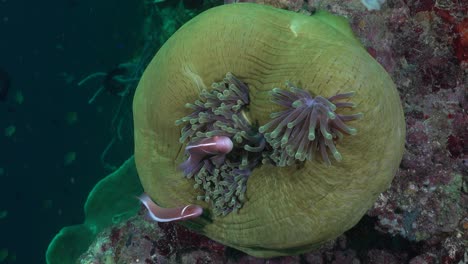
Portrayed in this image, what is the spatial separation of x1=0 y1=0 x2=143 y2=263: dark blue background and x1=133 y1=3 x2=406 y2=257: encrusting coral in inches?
164

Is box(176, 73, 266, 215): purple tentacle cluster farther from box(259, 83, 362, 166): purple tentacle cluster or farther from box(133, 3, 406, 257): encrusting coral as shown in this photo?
box(259, 83, 362, 166): purple tentacle cluster

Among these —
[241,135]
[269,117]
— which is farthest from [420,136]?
[241,135]

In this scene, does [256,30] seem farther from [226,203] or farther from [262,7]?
[226,203]

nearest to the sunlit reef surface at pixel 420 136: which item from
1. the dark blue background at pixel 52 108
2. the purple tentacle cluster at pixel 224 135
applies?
the purple tentacle cluster at pixel 224 135

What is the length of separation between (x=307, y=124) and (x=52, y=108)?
8.25 m

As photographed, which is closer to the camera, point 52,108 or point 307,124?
point 307,124

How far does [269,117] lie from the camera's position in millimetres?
1925

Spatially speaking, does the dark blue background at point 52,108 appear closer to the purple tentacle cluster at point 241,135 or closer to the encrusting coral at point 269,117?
the encrusting coral at point 269,117

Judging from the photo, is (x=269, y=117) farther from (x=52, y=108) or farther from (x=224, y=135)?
(x=52, y=108)

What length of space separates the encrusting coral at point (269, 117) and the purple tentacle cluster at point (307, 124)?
0.04 feet

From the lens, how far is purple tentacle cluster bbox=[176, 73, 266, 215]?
201 cm

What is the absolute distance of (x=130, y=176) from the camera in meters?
5.04

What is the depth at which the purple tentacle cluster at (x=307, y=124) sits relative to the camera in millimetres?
1561

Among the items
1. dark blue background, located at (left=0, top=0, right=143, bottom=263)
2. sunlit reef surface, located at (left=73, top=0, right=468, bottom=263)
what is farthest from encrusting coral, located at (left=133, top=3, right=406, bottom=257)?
dark blue background, located at (left=0, top=0, right=143, bottom=263)
